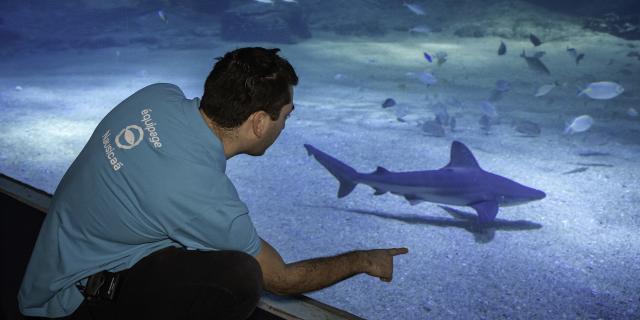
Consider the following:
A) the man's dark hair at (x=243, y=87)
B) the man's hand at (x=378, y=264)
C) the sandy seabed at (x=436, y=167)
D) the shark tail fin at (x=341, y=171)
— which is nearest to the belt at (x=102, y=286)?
the man's dark hair at (x=243, y=87)

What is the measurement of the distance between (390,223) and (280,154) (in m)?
2.85

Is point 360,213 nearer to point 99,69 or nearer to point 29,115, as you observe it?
point 29,115

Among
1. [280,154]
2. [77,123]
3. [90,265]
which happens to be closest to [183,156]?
[90,265]

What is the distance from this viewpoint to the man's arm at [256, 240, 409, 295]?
5.96 ft

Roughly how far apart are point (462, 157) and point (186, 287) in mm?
3620

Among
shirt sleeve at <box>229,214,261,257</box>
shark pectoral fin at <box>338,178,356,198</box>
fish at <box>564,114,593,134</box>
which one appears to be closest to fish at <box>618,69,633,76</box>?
fish at <box>564,114,593,134</box>

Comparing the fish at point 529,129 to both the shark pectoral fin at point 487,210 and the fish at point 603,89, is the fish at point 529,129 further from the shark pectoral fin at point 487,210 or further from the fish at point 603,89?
the shark pectoral fin at point 487,210

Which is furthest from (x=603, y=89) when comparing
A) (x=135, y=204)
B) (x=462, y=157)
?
(x=135, y=204)

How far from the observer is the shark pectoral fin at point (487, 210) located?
160 inches

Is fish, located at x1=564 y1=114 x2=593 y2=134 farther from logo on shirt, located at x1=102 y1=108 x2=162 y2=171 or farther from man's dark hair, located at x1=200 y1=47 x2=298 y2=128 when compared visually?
logo on shirt, located at x1=102 y1=108 x2=162 y2=171

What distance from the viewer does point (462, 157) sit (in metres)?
4.60

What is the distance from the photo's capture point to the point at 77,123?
8.50 m

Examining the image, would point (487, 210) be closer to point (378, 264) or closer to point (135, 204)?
point (378, 264)

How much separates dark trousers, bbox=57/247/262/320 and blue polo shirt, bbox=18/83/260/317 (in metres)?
0.07
